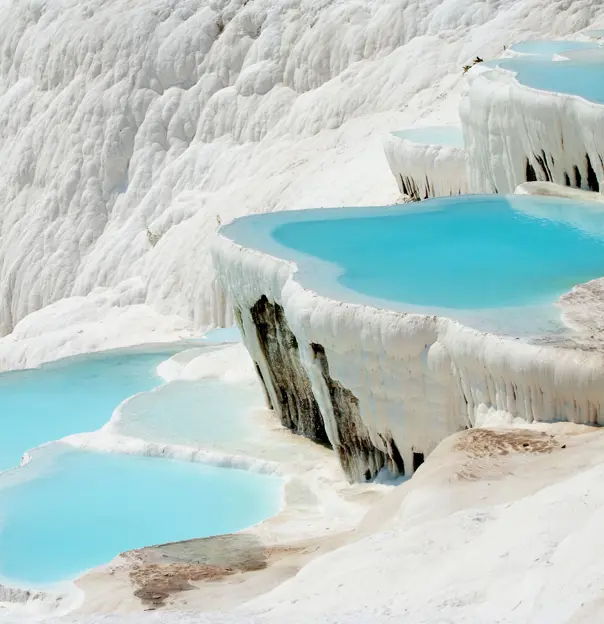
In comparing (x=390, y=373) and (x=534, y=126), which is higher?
(x=534, y=126)

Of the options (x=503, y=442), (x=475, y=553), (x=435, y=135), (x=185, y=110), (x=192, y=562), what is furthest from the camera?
(x=185, y=110)

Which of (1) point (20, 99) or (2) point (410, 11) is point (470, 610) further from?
(1) point (20, 99)

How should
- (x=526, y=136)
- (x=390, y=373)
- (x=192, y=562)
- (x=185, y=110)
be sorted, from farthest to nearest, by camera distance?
(x=185, y=110) < (x=526, y=136) < (x=390, y=373) < (x=192, y=562)

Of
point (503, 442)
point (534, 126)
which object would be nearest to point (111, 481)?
point (503, 442)

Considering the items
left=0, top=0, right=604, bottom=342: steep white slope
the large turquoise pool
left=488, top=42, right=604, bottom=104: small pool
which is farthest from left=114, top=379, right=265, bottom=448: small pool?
left=0, top=0, right=604, bottom=342: steep white slope

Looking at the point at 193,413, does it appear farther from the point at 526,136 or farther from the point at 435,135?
the point at 435,135

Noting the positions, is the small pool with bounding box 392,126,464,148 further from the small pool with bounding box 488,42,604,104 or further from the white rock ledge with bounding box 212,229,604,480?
the white rock ledge with bounding box 212,229,604,480
